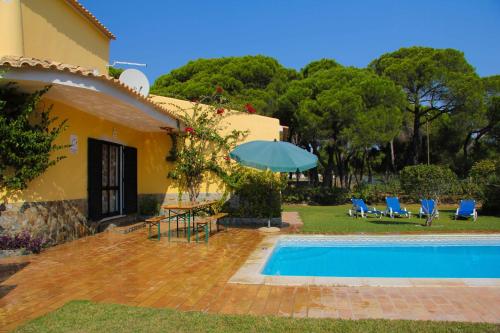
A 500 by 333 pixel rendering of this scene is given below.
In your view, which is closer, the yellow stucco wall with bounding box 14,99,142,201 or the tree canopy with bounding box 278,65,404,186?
the yellow stucco wall with bounding box 14,99,142,201

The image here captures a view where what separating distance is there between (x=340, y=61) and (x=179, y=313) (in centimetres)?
2760

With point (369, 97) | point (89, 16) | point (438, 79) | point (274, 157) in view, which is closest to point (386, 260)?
point (274, 157)

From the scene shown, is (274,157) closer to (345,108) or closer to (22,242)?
(22,242)

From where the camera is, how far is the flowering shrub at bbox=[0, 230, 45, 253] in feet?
25.1

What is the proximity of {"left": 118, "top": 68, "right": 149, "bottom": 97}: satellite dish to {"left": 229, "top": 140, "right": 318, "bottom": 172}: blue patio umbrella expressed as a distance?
3711mm

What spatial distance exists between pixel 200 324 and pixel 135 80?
395 inches

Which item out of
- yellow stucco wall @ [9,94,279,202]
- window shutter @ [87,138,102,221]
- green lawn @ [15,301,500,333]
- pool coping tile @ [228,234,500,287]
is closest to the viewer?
green lawn @ [15,301,500,333]

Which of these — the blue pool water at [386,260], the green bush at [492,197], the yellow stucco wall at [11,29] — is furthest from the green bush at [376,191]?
the yellow stucco wall at [11,29]

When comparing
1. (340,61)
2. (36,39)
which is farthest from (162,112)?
(340,61)

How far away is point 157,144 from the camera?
46.0ft

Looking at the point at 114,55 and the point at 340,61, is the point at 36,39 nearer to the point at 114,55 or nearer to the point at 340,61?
the point at 114,55

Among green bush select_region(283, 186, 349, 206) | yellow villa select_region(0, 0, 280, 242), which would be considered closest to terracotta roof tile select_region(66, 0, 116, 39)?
yellow villa select_region(0, 0, 280, 242)

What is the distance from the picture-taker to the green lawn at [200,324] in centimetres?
386

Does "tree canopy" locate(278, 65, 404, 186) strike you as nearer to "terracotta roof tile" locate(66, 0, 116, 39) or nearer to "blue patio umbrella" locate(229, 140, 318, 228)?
"blue patio umbrella" locate(229, 140, 318, 228)
